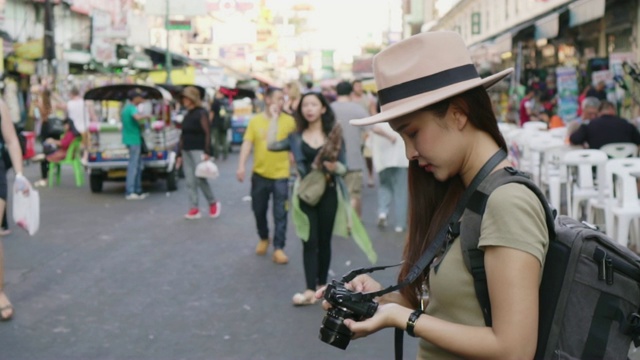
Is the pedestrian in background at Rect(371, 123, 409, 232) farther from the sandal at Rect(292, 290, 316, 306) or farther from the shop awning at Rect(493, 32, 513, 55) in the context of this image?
the shop awning at Rect(493, 32, 513, 55)

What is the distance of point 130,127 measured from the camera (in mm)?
16141

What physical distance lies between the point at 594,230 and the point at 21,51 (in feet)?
104

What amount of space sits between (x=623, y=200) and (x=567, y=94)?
1057cm

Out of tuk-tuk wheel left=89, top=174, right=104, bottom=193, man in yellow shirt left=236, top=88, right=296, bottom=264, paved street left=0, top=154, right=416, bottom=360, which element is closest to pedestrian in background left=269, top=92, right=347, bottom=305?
paved street left=0, top=154, right=416, bottom=360

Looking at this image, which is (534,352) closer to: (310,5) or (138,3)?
(138,3)

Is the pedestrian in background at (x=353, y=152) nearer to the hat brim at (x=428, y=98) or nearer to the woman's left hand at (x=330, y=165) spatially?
the woman's left hand at (x=330, y=165)

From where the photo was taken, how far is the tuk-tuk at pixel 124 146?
662 inches

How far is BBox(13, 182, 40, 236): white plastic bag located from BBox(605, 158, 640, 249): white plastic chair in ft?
17.8

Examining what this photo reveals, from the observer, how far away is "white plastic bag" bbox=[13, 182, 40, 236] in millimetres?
7402

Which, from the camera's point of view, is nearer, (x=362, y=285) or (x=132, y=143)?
(x=362, y=285)

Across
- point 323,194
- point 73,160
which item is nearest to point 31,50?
point 73,160

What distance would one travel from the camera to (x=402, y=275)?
259cm

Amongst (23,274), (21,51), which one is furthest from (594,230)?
(21,51)

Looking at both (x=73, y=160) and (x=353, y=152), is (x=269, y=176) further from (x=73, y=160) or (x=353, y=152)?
(x=73, y=160)
